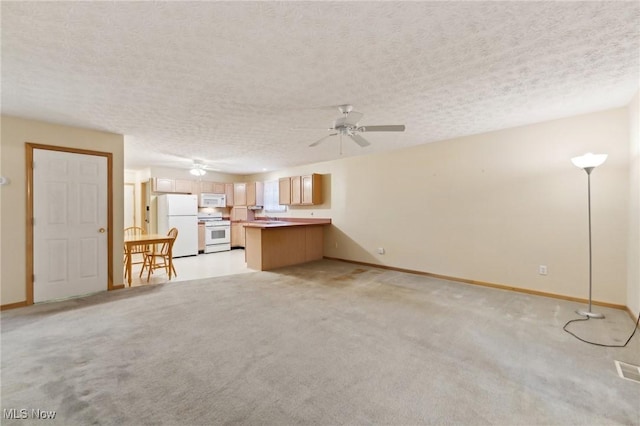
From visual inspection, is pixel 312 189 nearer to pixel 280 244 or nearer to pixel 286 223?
pixel 286 223

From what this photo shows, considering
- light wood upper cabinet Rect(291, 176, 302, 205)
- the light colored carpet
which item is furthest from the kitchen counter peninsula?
the light colored carpet

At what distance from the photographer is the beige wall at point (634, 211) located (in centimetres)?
273

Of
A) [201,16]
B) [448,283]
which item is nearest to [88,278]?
[201,16]

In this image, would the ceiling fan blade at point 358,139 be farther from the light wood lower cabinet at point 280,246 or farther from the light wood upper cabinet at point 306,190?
the light wood upper cabinet at point 306,190

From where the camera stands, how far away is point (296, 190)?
6891 mm

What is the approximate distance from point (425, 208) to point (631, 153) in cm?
255

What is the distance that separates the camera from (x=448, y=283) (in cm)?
432

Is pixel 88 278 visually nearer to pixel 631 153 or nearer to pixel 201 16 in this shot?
pixel 201 16

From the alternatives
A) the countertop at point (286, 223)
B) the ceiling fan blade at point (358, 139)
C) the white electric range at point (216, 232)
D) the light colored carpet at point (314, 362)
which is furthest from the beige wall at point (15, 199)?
the white electric range at point (216, 232)

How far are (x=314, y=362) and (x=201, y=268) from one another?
167 inches

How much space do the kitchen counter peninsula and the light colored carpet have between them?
183 cm

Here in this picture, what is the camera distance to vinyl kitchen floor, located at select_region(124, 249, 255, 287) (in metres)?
4.65

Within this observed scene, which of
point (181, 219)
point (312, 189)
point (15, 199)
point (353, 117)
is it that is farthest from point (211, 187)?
point (353, 117)

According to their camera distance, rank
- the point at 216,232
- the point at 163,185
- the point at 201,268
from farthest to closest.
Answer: the point at 216,232 → the point at 163,185 → the point at 201,268
